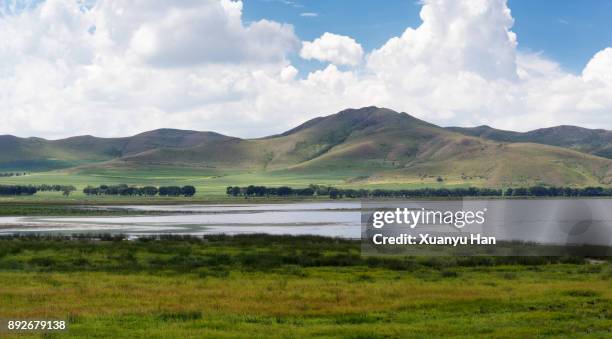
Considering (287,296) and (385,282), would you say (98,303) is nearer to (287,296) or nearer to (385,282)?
(287,296)

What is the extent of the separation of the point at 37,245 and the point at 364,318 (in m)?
48.9

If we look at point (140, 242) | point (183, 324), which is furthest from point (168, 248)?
point (183, 324)

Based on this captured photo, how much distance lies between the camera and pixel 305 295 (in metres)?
35.4

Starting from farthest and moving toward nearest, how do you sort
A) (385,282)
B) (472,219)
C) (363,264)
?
1. (472,219)
2. (363,264)
3. (385,282)

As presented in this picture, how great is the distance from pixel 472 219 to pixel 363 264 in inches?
3611

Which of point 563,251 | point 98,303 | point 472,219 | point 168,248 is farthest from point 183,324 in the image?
point 472,219

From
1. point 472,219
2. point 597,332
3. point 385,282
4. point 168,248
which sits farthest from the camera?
point 472,219

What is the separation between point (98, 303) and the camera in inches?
1286

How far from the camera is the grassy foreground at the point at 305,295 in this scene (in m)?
26.7

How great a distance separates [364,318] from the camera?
28938 millimetres

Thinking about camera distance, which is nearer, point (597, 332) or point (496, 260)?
point (597, 332)

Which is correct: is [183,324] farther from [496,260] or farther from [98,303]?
[496,260]

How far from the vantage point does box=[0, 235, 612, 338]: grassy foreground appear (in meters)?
26.7

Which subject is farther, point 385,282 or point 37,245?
point 37,245
